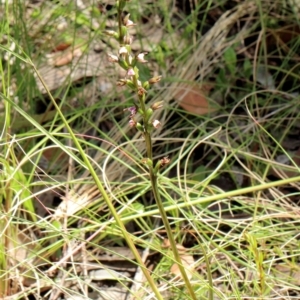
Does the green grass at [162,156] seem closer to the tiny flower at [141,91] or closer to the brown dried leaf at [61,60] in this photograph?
the brown dried leaf at [61,60]

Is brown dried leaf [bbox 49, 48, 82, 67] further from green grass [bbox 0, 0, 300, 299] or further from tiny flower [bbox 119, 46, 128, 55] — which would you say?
tiny flower [bbox 119, 46, 128, 55]

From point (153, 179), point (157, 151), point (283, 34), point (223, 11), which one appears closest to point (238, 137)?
point (157, 151)

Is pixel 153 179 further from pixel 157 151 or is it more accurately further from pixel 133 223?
pixel 157 151

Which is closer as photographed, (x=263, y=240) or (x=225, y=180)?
(x=263, y=240)

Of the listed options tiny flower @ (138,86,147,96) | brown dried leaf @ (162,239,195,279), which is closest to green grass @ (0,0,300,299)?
brown dried leaf @ (162,239,195,279)

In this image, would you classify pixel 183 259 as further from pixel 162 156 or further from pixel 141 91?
pixel 141 91

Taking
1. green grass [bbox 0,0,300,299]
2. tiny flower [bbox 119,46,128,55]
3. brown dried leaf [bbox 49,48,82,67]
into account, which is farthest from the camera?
brown dried leaf [bbox 49,48,82,67]

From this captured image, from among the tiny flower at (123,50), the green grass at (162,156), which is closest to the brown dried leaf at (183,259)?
the green grass at (162,156)

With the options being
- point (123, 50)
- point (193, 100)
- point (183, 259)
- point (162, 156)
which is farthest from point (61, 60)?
point (123, 50)

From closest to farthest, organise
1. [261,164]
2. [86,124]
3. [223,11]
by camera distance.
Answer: [261,164] < [86,124] < [223,11]
